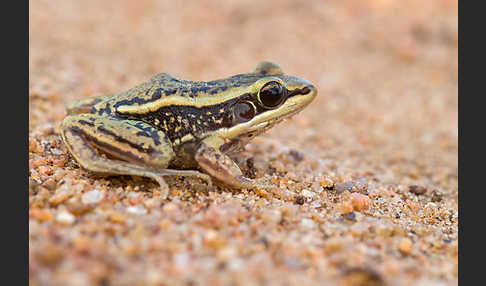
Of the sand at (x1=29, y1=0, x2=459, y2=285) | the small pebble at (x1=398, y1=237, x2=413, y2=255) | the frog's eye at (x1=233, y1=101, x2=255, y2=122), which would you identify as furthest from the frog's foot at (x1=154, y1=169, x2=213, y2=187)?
the small pebble at (x1=398, y1=237, x2=413, y2=255)

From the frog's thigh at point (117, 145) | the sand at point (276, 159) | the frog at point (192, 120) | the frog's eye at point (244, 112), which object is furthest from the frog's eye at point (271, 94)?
the frog's thigh at point (117, 145)

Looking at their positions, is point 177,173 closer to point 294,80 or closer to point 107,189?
point 107,189

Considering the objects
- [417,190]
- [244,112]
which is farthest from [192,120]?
[417,190]

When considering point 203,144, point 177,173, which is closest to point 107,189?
point 177,173

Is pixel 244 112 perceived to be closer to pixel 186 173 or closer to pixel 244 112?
pixel 244 112

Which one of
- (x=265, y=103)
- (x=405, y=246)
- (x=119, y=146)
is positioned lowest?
(x=405, y=246)

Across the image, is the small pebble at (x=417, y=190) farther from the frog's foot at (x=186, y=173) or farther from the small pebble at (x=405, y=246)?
the frog's foot at (x=186, y=173)
